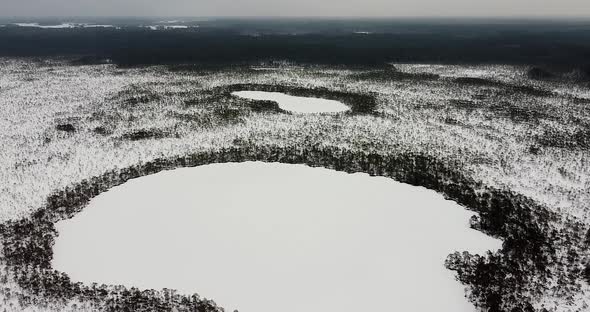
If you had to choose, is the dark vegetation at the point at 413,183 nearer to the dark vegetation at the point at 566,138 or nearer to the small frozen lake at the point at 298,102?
the dark vegetation at the point at 566,138

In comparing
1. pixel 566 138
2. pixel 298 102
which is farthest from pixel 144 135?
pixel 566 138

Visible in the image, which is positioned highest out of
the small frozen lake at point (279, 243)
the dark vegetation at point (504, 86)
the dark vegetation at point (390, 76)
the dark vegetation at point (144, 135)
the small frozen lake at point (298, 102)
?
the dark vegetation at point (390, 76)

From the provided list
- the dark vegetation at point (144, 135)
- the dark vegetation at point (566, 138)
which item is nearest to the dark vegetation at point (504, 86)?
the dark vegetation at point (566, 138)

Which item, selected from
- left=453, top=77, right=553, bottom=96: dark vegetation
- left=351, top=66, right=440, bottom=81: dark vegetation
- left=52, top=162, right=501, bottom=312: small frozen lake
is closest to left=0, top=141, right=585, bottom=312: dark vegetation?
left=52, top=162, right=501, bottom=312: small frozen lake

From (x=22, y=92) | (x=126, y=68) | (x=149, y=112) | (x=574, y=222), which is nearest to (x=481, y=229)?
(x=574, y=222)

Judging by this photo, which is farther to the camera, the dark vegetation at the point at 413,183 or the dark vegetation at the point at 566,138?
the dark vegetation at the point at 566,138
